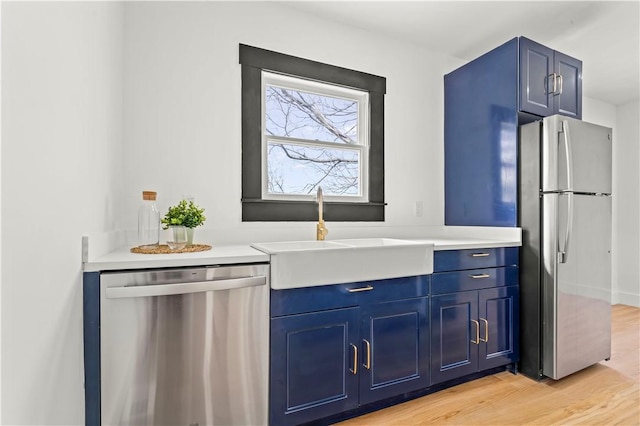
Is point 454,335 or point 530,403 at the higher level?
point 454,335

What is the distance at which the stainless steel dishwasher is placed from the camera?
1335 millimetres

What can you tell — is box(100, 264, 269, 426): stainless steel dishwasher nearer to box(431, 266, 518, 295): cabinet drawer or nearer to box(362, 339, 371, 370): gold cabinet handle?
box(362, 339, 371, 370): gold cabinet handle

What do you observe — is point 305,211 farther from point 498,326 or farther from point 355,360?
point 498,326

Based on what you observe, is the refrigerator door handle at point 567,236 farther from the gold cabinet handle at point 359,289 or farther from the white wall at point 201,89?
the gold cabinet handle at point 359,289

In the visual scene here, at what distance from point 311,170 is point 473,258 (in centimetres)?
128

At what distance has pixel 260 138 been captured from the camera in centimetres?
230

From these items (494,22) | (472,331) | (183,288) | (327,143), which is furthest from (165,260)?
(494,22)

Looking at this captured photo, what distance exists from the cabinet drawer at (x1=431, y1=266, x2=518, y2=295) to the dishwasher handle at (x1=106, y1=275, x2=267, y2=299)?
3.64 ft

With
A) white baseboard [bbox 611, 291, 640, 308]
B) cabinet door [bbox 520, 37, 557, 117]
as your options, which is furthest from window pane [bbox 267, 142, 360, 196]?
white baseboard [bbox 611, 291, 640, 308]

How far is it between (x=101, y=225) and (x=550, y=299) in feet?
8.75

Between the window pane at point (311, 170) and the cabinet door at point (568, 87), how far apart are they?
5.16 feet

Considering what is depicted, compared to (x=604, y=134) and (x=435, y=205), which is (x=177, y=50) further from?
(x=604, y=134)

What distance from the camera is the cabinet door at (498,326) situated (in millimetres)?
2225

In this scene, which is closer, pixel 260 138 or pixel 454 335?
pixel 454 335
